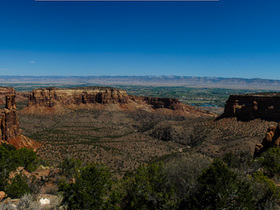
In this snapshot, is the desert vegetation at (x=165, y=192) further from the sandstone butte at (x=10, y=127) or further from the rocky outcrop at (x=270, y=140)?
the sandstone butte at (x=10, y=127)

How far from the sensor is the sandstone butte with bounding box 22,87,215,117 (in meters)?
113

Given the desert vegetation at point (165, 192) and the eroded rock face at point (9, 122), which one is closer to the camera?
the desert vegetation at point (165, 192)

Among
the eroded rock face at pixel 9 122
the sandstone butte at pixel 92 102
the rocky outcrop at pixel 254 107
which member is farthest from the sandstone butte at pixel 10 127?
the sandstone butte at pixel 92 102

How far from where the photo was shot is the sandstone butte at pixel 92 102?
113m

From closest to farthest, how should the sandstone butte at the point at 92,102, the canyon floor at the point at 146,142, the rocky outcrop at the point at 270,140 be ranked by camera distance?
1. the rocky outcrop at the point at 270,140
2. the canyon floor at the point at 146,142
3. the sandstone butte at the point at 92,102

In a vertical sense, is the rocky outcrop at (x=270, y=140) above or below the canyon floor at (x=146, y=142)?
above

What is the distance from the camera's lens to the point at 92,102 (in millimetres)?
134000

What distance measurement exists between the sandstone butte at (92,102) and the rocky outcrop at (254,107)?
6132 cm

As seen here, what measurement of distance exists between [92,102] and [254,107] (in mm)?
96711

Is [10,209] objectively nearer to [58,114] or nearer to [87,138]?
[87,138]

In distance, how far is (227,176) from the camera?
14.9 metres

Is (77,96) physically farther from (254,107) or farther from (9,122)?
(254,107)

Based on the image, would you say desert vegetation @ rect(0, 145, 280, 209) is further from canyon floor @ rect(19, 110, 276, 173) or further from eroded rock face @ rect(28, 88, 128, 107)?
eroded rock face @ rect(28, 88, 128, 107)

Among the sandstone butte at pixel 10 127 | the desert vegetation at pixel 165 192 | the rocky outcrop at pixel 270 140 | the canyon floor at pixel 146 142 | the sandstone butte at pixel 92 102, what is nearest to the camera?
the desert vegetation at pixel 165 192
